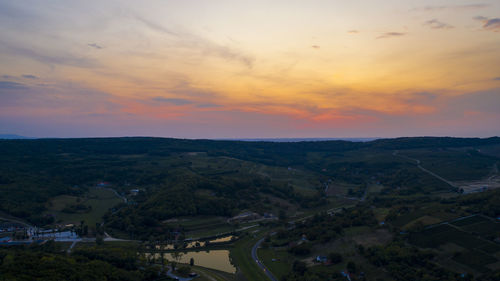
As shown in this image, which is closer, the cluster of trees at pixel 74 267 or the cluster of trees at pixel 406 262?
the cluster of trees at pixel 74 267

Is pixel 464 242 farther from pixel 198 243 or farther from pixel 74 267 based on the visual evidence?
pixel 74 267

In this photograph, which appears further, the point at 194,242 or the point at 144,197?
the point at 144,197

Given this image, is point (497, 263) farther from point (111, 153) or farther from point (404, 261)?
point (111, 153)

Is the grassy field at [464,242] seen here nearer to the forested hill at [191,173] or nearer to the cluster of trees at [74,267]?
the forested hill at [191,173]

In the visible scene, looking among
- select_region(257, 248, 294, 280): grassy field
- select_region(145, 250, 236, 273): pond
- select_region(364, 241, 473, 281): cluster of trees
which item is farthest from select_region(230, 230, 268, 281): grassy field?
select_region(364, 241, 473, 281): cluster of trees

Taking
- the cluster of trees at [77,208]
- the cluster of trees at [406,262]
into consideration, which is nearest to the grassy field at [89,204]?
the cluster of trees at [77,208]

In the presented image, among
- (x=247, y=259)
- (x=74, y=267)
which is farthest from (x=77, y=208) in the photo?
(x=247, y=259)

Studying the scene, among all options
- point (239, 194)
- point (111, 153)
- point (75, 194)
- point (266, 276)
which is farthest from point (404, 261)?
point (111, 153)
